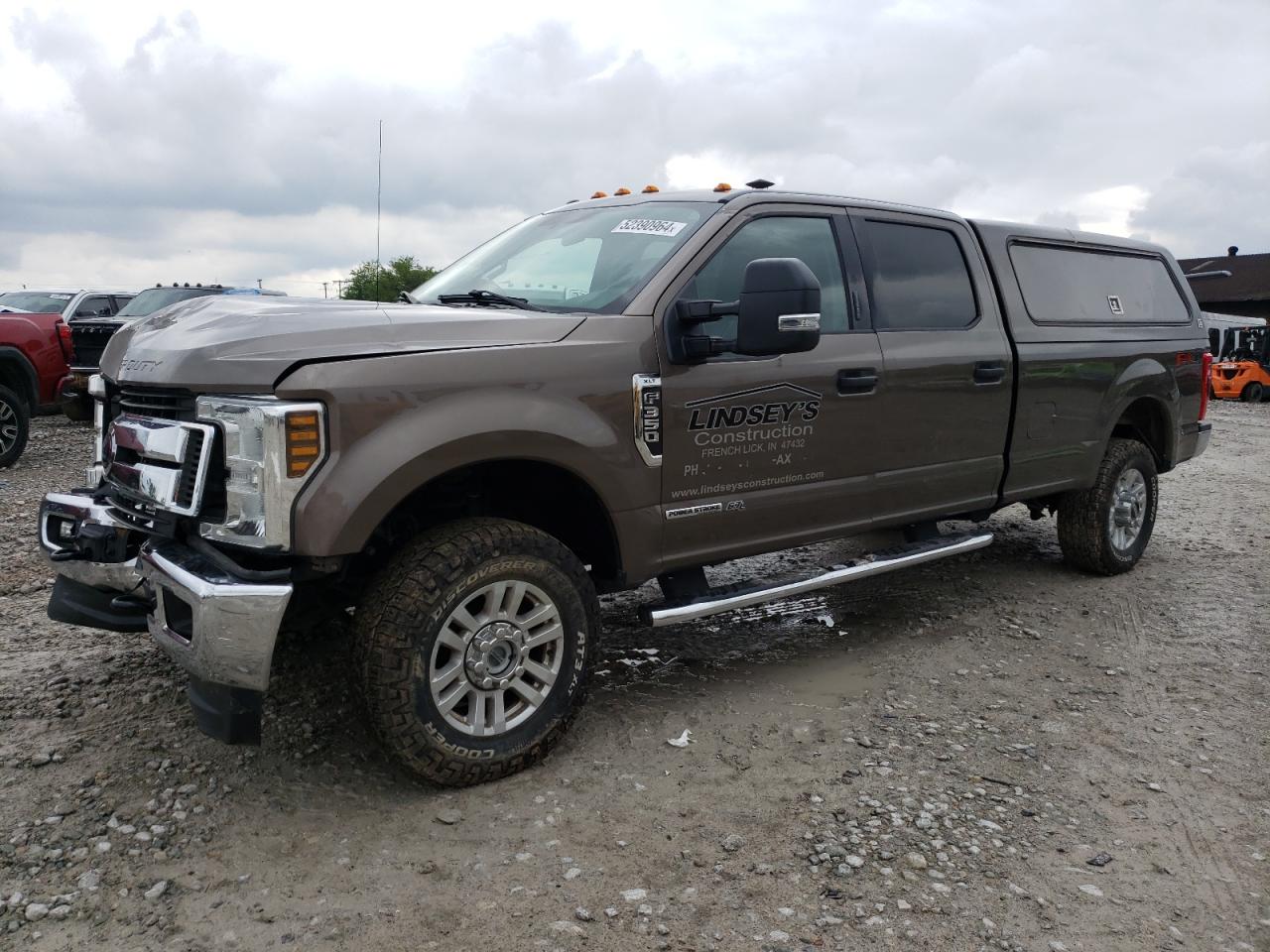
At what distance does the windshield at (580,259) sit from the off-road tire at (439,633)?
95 centimetres

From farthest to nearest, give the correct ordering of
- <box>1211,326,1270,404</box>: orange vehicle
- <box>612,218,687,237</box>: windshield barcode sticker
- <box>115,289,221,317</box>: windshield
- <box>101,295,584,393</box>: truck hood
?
<box>1211,326,1270,404</box>: orange vehicle, <box>115,289,221,317</box>: windshield, <box>612,218,687,237</box>: windshield barcode sticker, <box>101,295,584,393</box>: truck hood

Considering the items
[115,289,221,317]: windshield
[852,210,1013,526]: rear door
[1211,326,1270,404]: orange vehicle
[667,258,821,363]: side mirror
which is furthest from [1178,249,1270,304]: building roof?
[667,258,821,363]: side mirror

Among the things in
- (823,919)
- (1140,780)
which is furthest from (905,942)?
(1140,780)

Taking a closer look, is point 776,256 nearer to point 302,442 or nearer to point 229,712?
point 302,442

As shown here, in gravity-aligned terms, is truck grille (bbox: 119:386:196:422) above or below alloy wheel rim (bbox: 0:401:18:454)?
above

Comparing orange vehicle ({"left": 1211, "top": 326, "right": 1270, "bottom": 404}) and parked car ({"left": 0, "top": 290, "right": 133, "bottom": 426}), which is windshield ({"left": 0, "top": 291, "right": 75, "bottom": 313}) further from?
orange vehicle ({"left": 1211, "top": 326, "right": 1270, "bottom": 404})

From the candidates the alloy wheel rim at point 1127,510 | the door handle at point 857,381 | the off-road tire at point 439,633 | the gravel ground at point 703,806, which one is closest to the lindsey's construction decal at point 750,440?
the door handle at point 857,381

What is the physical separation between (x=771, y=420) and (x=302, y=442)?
1.81 meters

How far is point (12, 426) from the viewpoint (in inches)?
361

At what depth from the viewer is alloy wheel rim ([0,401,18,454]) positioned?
9102mm

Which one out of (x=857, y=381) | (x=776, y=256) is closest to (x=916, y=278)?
(x=857, y=381)

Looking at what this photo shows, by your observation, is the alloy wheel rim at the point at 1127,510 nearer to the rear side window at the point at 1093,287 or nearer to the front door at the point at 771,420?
the rear side window at the point at 1093,287

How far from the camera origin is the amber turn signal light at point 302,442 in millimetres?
2822

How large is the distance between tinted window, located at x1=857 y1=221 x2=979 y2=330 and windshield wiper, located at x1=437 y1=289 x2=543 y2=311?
5.14 ft
